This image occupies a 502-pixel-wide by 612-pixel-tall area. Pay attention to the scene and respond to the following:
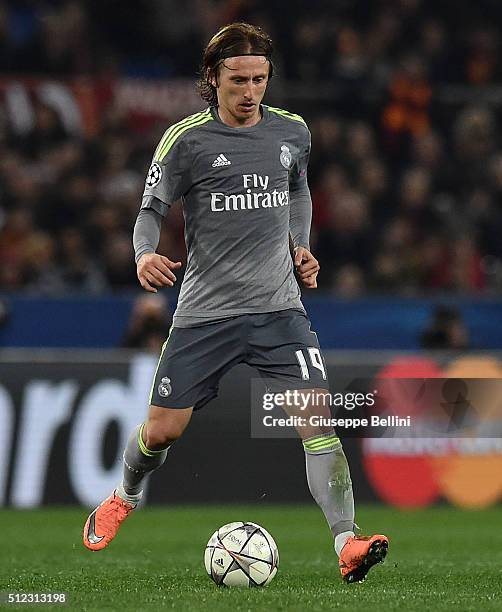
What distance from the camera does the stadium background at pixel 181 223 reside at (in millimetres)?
10477

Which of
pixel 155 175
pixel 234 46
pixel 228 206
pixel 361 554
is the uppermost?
pixel 234 46

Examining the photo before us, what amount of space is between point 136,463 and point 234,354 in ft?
2.25

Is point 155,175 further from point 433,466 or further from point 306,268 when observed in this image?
point 433,466

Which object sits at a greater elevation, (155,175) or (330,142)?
(155,175)

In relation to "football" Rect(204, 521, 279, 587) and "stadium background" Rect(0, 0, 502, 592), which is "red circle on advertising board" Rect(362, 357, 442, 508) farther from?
"football" Rect(204, 521, 279, 587)

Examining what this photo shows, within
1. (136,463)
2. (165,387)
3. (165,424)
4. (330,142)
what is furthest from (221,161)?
(330,142)

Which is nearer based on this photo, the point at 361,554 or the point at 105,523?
the point at 361,554

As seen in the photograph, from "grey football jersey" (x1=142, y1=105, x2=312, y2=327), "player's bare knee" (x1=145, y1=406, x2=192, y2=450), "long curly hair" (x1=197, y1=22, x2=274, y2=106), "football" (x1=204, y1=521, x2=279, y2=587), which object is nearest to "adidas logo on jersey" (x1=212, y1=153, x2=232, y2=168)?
"grey football jersey" (x1=142, y1=105, x2=312, y2=327)

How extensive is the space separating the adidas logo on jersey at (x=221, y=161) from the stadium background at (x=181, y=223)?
456 cm

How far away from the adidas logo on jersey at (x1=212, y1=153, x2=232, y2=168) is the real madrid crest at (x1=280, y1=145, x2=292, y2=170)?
239mm

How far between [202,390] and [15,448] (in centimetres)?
457

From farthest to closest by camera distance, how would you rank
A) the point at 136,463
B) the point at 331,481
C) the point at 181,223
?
the point at 181,223
the point at 136,463
the point at 331,481

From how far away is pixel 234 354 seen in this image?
19.7 ft

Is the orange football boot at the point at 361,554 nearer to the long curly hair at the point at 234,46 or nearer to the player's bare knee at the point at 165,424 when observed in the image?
the player's bare knee at the point at 165,424
